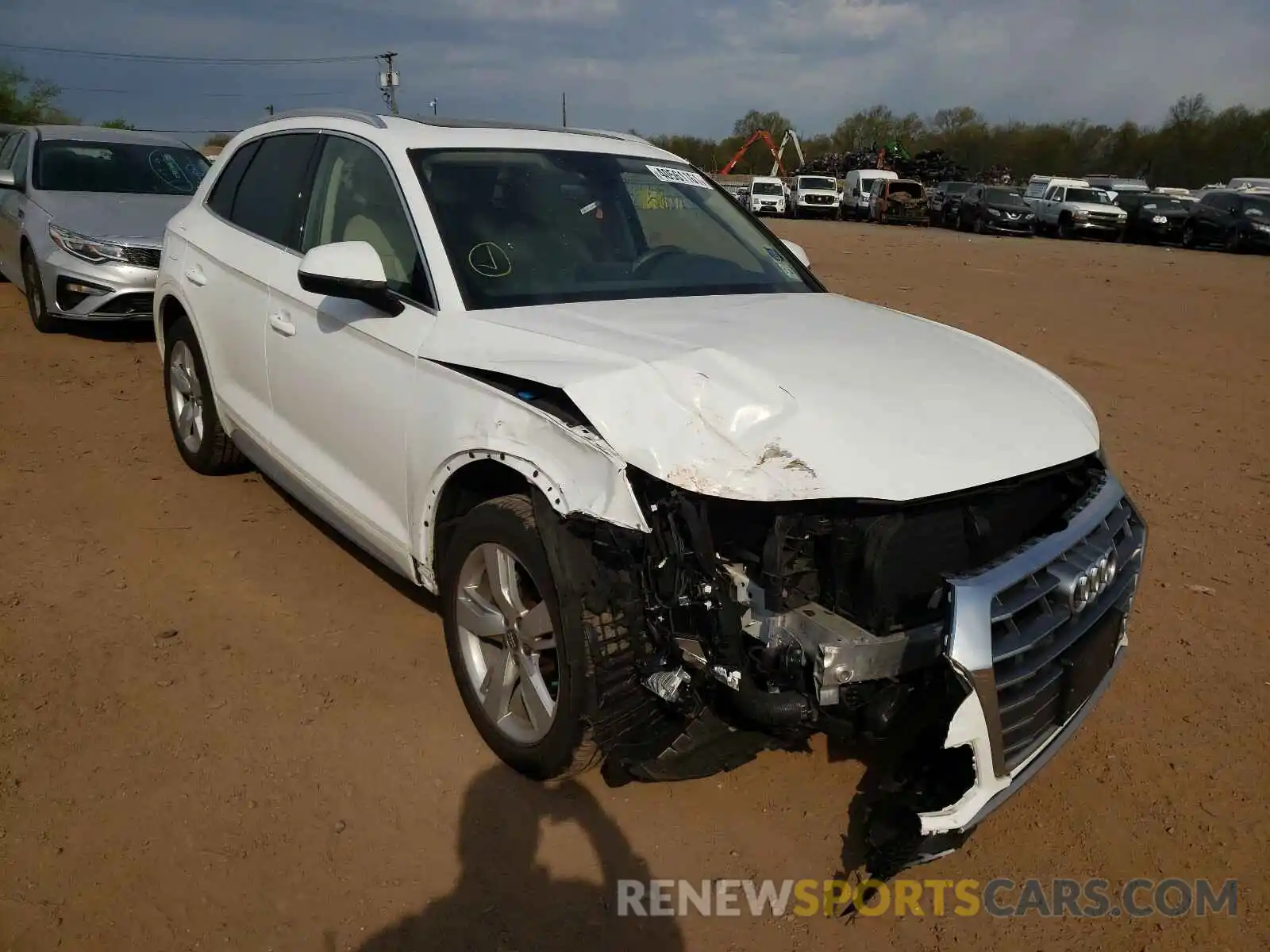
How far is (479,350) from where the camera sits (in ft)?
9.23

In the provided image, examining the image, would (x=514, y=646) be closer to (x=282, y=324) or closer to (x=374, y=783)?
(x=374, y=783)

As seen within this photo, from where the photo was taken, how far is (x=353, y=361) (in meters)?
3.30

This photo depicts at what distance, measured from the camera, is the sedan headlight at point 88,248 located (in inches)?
313

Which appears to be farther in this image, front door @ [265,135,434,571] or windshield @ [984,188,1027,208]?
windshield @ [984,188,1027,208]

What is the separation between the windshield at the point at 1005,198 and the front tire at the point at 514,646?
27986 mm

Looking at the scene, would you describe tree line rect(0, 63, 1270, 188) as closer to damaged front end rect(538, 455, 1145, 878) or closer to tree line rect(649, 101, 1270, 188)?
tree line rect(649, 101, 1270, 188)

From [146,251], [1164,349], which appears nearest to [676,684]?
[146,251]

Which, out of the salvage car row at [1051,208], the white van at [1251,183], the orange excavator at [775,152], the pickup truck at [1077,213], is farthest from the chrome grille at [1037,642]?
the orange excavator at [775,152]

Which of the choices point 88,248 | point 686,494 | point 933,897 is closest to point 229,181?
point 686,494

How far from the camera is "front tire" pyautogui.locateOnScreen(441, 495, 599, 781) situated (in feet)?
8.46

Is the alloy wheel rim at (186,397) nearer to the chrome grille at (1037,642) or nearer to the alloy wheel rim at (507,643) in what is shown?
the alloy wheel rim at (507,643)

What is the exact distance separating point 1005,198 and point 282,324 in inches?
1093

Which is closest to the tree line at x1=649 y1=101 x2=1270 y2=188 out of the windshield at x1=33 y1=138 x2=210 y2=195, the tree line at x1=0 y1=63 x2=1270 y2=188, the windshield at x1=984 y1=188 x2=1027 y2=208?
the tree line at x1=0 y1=63 x2=1270 y2=188

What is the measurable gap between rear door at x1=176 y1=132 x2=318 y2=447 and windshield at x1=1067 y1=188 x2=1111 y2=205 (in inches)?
1054
